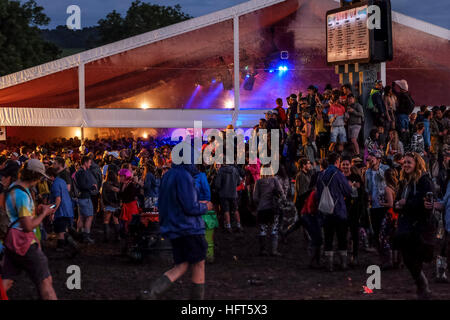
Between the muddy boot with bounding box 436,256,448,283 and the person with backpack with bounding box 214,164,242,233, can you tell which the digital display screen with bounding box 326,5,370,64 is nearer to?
the person with backpack with bounding box 214,164,242,233

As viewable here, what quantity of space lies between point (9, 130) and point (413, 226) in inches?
942

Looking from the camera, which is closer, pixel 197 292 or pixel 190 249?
pixel 190 249

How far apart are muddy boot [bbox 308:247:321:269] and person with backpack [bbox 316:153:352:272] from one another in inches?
14.9

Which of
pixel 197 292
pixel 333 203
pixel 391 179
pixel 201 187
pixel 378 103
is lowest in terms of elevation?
pixel 197 292

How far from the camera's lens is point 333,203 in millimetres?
10820

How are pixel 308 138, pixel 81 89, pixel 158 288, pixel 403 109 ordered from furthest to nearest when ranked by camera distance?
pixel 81 89
pixel 403 109
pixel 308 138
pixel 158 288

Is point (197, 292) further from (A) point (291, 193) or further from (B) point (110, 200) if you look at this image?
(A) point (291, 193)

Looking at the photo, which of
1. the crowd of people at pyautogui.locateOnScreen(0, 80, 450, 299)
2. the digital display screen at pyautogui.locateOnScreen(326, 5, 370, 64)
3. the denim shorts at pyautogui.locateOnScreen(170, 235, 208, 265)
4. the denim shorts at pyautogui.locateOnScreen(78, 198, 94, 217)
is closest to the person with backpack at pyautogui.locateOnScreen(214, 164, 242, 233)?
the crowd of people at pyautogui.locateOnScreen(0, 80, 450, 299)

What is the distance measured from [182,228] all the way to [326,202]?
378 centimetres

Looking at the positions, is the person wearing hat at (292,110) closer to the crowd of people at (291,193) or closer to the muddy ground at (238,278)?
the crowd of people at (291,193)

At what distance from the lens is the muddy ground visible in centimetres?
921

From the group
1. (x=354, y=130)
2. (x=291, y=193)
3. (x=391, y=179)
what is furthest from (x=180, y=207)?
(x=291, y=193)

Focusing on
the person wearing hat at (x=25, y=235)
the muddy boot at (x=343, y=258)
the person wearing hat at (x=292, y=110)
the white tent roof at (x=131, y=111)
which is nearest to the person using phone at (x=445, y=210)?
the muddy boot at (x=343, y=258)

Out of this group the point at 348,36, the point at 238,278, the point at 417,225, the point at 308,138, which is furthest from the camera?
the point at 348,36
